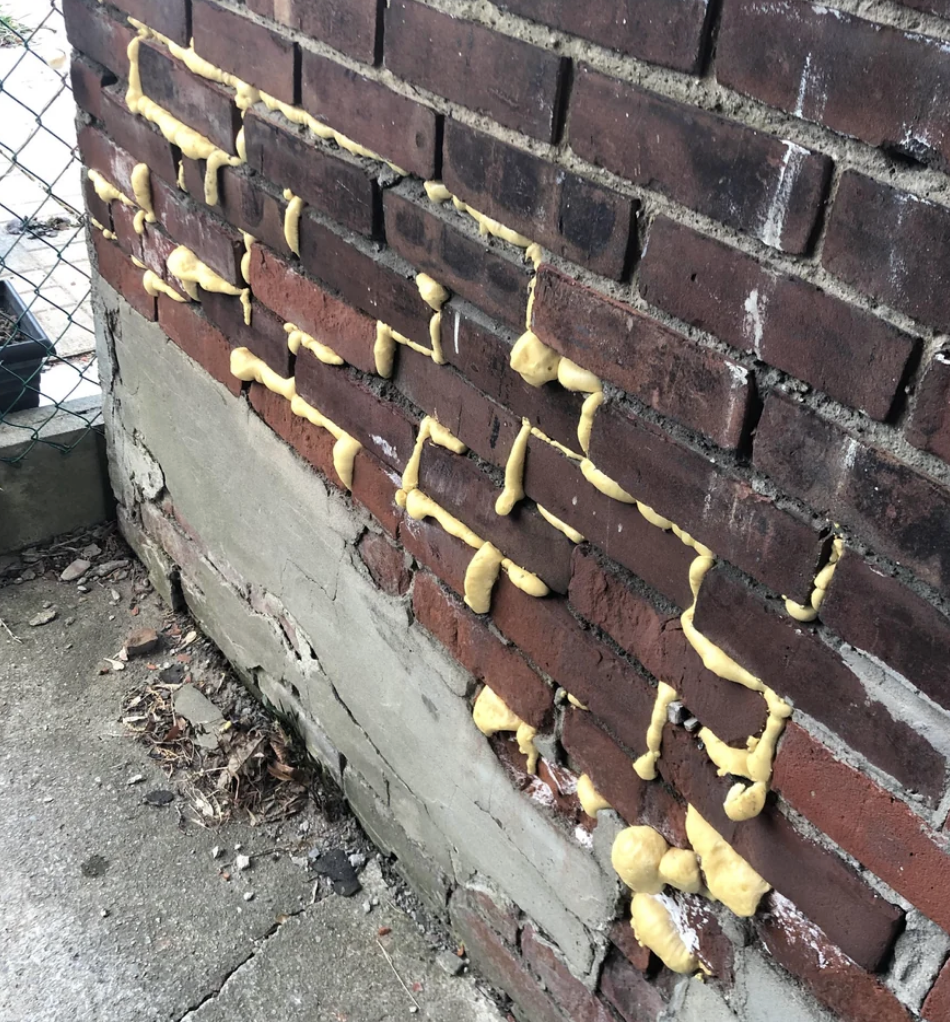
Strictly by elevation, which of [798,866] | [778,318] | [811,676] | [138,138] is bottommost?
[798,866]

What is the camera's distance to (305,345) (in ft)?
5.72

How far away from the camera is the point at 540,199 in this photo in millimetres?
1170

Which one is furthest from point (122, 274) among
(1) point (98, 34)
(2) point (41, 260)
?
(2) point (41, 260)

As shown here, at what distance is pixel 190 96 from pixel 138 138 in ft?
0.96

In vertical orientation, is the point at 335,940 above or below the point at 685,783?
below

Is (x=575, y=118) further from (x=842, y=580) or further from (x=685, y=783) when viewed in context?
(x=685, y=783)

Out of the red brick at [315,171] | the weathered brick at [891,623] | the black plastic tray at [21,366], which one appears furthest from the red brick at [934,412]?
the black plastic tray at [21,366]

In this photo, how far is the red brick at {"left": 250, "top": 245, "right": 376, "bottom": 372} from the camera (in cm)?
159

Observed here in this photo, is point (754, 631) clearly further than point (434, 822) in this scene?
No

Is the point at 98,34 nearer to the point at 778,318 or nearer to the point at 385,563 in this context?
the point at 385,563

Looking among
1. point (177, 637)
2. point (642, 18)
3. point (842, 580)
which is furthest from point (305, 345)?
point (177, 637)

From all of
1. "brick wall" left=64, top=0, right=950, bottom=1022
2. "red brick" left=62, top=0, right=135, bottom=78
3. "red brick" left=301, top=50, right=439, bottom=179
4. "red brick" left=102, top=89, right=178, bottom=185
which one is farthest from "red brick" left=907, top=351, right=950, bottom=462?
"red brick" left=62, top=0, right=135, bottom=78

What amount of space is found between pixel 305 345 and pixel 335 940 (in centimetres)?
115

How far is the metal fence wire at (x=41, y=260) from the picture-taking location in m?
2.78
